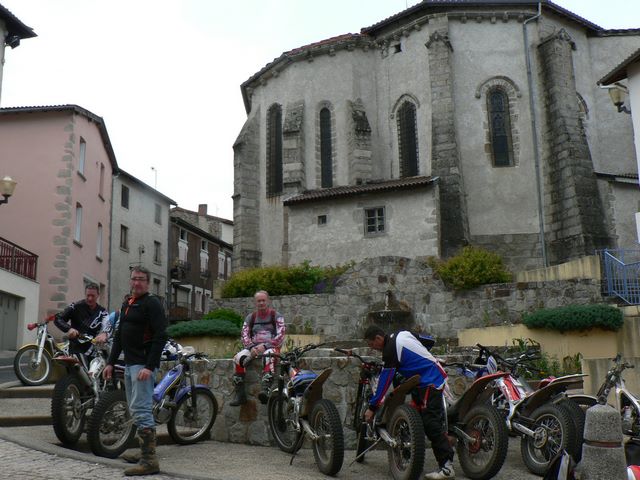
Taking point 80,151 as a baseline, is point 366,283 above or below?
below

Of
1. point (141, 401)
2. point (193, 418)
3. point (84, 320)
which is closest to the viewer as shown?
point (141, 401)

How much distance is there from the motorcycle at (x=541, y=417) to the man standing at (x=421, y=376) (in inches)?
34.6

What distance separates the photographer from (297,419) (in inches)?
282

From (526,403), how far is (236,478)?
288 cm

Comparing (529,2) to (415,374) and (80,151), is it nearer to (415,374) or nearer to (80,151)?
(80,151)

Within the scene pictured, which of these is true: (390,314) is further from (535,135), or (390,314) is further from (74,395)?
(74,395)

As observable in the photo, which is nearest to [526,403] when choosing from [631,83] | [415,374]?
[415,374]

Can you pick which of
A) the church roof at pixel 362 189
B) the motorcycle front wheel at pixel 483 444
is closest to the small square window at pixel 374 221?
the church roof at pixel 362 189

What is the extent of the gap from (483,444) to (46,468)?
388 centimetres

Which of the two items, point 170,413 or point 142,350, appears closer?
point 142,350

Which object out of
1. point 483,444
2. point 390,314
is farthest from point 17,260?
point 483,444

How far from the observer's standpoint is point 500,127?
25.2 meters

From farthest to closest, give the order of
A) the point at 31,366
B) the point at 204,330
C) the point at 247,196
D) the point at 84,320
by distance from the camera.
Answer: the point at 247,196 < the point at 204,330 < the point at 31,366 < the point at 84,320

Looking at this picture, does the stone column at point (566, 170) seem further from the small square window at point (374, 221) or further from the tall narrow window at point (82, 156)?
the tall narrow window at point (82, 156)
